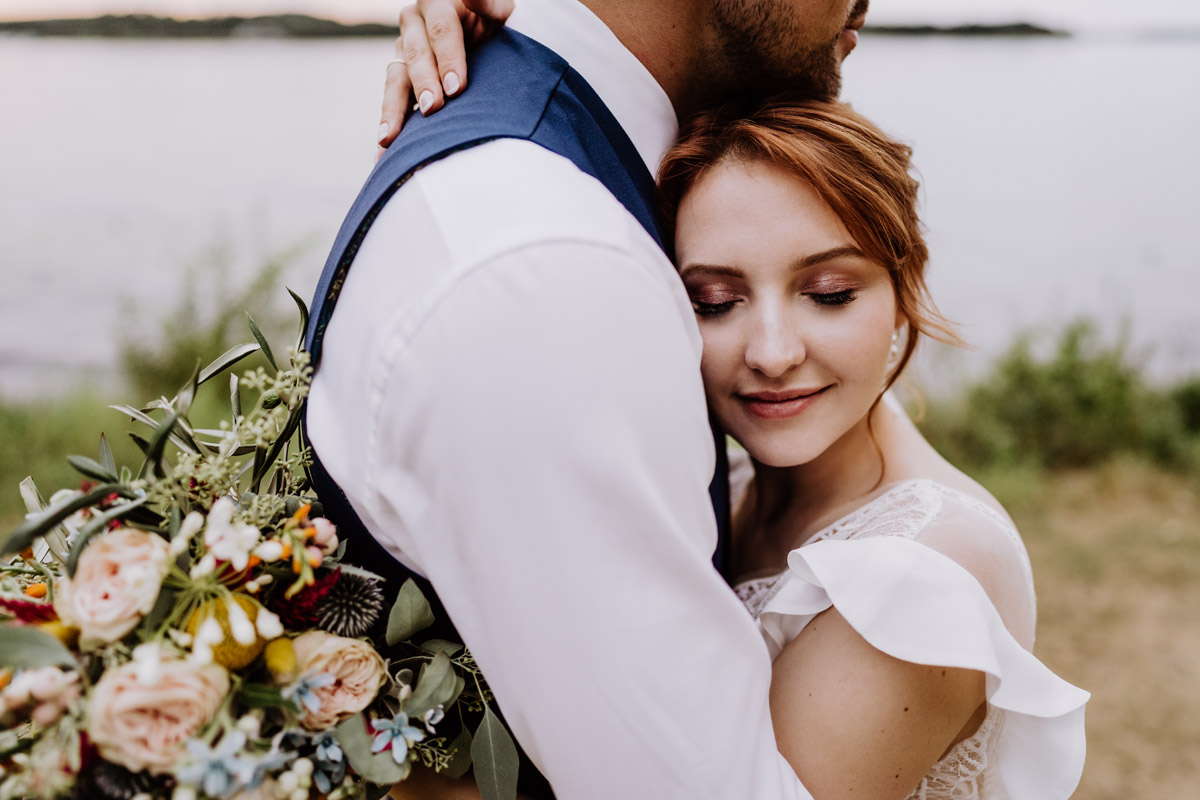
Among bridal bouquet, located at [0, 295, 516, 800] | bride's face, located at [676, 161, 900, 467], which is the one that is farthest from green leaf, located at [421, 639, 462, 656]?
bride's face, located at [676, 161, 900, 467]

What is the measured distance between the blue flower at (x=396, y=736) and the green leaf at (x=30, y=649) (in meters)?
0.40

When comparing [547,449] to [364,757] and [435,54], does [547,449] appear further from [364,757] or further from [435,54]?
[435,54]

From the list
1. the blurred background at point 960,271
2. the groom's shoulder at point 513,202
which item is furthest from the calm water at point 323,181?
the groom's shoulder at point 513,202

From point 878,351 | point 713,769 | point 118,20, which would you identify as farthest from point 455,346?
point 118,20

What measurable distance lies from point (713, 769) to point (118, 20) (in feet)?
49.7

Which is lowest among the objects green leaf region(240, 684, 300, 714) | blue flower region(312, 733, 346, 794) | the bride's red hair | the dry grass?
the dry grass

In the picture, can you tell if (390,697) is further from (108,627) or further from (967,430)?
(967,430)

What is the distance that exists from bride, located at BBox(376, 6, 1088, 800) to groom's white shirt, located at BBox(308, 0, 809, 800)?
31 centimetres

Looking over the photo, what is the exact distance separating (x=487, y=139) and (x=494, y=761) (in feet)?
2.94

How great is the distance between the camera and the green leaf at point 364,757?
46.1 inches

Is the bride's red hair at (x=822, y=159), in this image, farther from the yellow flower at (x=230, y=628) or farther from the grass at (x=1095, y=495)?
the grass at (x=1095, y=495)

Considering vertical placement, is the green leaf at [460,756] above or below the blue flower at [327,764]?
below

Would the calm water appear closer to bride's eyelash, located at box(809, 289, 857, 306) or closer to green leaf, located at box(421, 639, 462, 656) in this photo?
bride's eyelash, located at box(809, 289, 857, 306)

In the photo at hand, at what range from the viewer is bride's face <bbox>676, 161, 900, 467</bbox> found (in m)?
1.66
